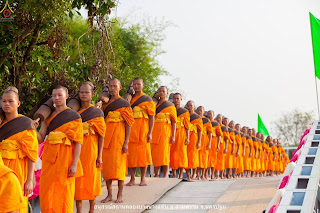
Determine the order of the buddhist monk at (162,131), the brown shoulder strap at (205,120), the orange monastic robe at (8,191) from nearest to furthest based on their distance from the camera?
the orange monastic robe at (8,191), the buddhist monk at (162,131), the brown shoulder strap at (205,120)

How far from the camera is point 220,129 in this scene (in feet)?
49.1

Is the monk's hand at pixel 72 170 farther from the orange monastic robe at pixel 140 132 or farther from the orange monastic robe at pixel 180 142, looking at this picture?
the orange monastic robe at pixel 180 142

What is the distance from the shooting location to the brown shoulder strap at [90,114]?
708 centimetres

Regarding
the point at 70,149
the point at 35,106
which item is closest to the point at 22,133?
the point at 70,149

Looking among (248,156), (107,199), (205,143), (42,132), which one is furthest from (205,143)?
(42,132)

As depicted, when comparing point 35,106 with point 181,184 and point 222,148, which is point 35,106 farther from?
point 222,148

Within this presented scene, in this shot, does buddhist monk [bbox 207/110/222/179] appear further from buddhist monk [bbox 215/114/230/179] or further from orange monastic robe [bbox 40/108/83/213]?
orange monastic robe [bbox 40/108/83/213]

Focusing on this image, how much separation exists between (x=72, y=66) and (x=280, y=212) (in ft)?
26.8

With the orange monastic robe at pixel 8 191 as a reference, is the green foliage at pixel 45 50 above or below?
above

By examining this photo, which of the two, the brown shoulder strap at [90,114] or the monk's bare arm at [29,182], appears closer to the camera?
the monk's bare arm at [29,182]

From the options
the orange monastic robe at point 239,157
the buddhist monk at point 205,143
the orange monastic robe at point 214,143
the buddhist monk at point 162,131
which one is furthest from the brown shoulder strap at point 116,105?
the orange monastic robe at point 239,157

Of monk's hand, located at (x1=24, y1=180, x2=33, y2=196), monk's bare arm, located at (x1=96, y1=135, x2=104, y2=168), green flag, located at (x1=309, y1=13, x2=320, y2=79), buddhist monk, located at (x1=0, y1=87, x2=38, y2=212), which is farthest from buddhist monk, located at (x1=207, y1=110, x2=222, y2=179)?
monk's hand, located at (x1=24, y1=180, x2=33, y2=196)

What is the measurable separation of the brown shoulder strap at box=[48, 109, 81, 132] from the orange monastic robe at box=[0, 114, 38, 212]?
28.6 inches

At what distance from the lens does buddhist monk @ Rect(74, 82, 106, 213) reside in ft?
22.6
